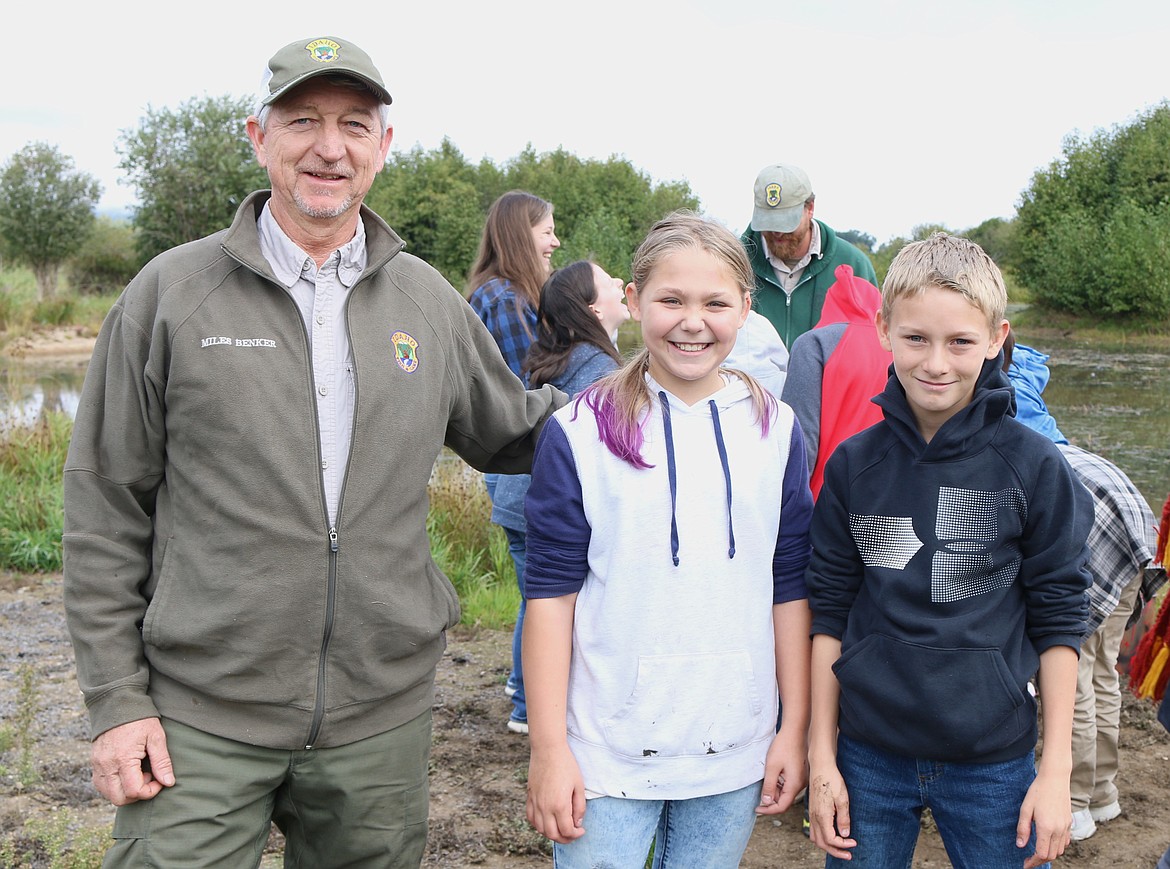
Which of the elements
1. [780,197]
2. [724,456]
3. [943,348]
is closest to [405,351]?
[724,456]

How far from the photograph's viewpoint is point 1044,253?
3659 centimetres

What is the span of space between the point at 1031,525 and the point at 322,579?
1.44 m

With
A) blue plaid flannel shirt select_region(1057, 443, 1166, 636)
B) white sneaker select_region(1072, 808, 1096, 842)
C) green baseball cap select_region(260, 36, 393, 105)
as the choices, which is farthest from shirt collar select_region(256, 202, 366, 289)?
white sneaker select_region(1072, 808, 1096, 842)

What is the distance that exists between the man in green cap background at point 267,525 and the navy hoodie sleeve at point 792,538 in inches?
30.6

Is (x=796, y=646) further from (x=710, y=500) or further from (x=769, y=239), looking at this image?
(x=769, y=239)

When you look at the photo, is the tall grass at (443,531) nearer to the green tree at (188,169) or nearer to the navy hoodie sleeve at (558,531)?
the navy hoodie sleeve at (558,531)

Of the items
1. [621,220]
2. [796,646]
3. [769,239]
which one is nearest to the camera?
[796,646]

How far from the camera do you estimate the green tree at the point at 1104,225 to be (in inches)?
1267

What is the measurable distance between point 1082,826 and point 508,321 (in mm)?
2836

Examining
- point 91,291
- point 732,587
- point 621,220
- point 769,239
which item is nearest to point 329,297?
point 732,587

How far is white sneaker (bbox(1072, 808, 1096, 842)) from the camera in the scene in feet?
11.4

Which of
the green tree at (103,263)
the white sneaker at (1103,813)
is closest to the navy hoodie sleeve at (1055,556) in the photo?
the white sneaker at (1103,813)

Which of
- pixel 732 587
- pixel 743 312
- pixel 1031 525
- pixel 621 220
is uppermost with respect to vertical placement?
pixel 621 220

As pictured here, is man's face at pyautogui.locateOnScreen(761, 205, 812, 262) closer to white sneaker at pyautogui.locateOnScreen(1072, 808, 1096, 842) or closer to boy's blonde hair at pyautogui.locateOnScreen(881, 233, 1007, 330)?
boy's blonde hair at pyautogui.locateOnScreen(881, 233, 1007, 330)
